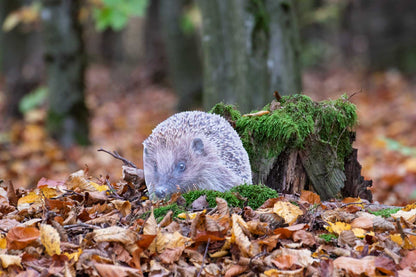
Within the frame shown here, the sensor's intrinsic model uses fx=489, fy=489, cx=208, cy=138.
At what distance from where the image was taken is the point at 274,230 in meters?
3.89

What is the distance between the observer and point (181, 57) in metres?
15.6

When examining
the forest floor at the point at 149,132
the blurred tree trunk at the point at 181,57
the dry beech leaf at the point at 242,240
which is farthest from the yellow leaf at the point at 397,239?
the blurred tree trunk at the point at 181,57

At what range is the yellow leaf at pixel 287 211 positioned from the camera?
4109 millimetres

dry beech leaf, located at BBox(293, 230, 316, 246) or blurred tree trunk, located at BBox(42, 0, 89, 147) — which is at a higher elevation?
blurred tree trunk, located at BBox(42, 0, 89, 147)

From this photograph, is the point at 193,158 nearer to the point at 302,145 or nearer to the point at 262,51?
the point at 302,145

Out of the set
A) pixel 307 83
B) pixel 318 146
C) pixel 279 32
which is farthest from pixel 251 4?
pixel 307 83

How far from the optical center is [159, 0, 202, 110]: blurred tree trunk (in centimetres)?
1522

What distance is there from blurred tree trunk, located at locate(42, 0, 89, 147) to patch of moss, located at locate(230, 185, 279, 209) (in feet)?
25.0

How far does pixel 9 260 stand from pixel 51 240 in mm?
302

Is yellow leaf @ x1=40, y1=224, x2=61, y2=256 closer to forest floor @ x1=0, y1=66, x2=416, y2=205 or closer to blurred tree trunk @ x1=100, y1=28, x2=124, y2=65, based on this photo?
forest floor @ x1=0, y1=66, x2=416, y2=205

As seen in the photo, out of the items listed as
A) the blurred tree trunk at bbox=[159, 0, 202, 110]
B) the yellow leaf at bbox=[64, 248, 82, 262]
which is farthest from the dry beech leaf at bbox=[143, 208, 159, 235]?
the blurred tree trunk at bbox=[159, 0, 202, 110]

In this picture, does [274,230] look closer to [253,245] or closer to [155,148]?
[253,245]

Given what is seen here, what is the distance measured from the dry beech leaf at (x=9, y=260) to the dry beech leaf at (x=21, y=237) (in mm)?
169

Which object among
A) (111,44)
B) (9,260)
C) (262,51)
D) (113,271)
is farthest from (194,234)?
(111,44)
